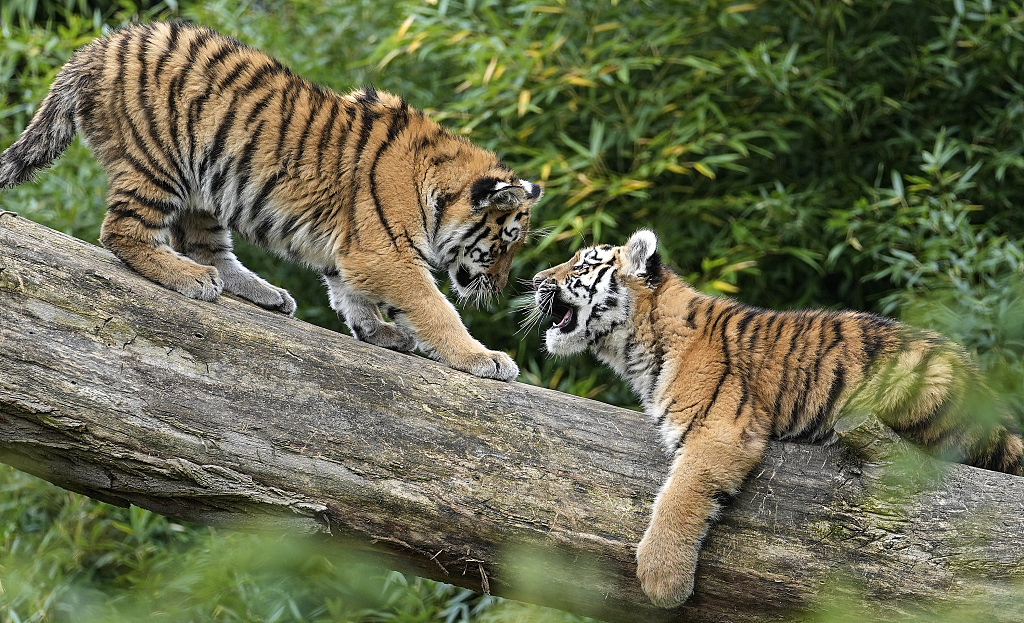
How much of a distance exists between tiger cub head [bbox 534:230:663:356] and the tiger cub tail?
5.68 ft

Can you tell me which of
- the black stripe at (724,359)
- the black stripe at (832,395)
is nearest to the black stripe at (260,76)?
the black stripe at (724,359)

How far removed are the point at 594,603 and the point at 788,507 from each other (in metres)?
0.62

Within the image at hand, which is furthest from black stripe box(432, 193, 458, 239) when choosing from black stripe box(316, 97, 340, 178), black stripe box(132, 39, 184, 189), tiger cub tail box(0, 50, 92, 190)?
tiger cub tail box(0, 50, 92, 190)

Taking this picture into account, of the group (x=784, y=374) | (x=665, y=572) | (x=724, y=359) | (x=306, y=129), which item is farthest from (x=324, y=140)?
(x=665, y=572)

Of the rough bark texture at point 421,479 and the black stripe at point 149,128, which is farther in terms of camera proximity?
the black stripe at point 149,128

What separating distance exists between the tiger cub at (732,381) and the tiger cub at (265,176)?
1.52 ft

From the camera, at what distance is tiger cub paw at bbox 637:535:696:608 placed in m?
2.48

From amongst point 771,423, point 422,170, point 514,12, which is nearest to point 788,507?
→ point 771,423

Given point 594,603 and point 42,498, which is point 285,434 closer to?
point 594,603

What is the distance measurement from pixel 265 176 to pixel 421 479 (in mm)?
1298

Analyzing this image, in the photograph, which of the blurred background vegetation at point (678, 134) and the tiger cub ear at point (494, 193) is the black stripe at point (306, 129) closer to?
the tiger cub ear at point (494, 193)

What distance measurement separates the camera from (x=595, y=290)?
3.27m

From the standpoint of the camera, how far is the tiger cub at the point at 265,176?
3098mm

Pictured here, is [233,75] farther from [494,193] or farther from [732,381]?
[732,381]
